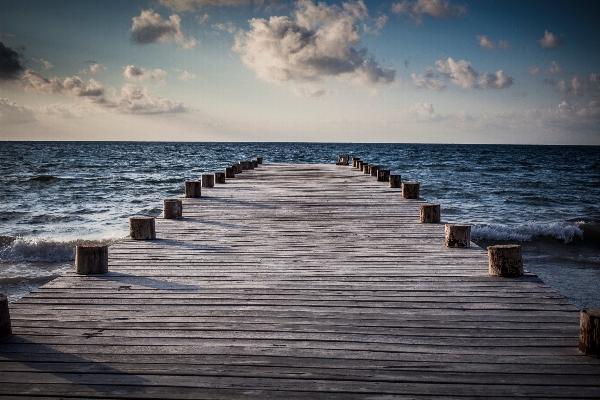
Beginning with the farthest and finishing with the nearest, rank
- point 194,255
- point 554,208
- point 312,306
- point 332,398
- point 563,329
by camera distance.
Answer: point 554,208, point 194,255, point 312,306, point 563,329, point 332,398

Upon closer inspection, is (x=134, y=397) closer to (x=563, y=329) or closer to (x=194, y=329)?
(x=194, y=329)

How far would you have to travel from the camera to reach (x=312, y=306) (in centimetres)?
432

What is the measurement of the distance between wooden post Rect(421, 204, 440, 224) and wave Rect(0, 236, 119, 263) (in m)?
8.86

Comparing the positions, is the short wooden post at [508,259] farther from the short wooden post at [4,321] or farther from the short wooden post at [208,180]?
the short wooden post at [208,180]

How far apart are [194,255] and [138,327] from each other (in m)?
2.30

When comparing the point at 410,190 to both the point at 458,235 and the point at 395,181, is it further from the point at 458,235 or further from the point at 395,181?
the point at 458,235

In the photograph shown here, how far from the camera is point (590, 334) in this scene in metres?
3.33

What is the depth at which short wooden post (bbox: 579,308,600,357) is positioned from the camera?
130 inches

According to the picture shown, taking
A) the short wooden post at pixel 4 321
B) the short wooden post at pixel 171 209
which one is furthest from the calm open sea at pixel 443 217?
the short wooden post at pixel 4 321

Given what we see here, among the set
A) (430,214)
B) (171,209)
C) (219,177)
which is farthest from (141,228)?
(219,177)

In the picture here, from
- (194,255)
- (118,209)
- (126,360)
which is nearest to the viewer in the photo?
(126,360)

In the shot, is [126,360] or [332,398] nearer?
[332,398]

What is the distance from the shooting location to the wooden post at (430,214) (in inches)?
321

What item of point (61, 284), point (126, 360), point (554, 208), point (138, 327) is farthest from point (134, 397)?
point (554, 208)
